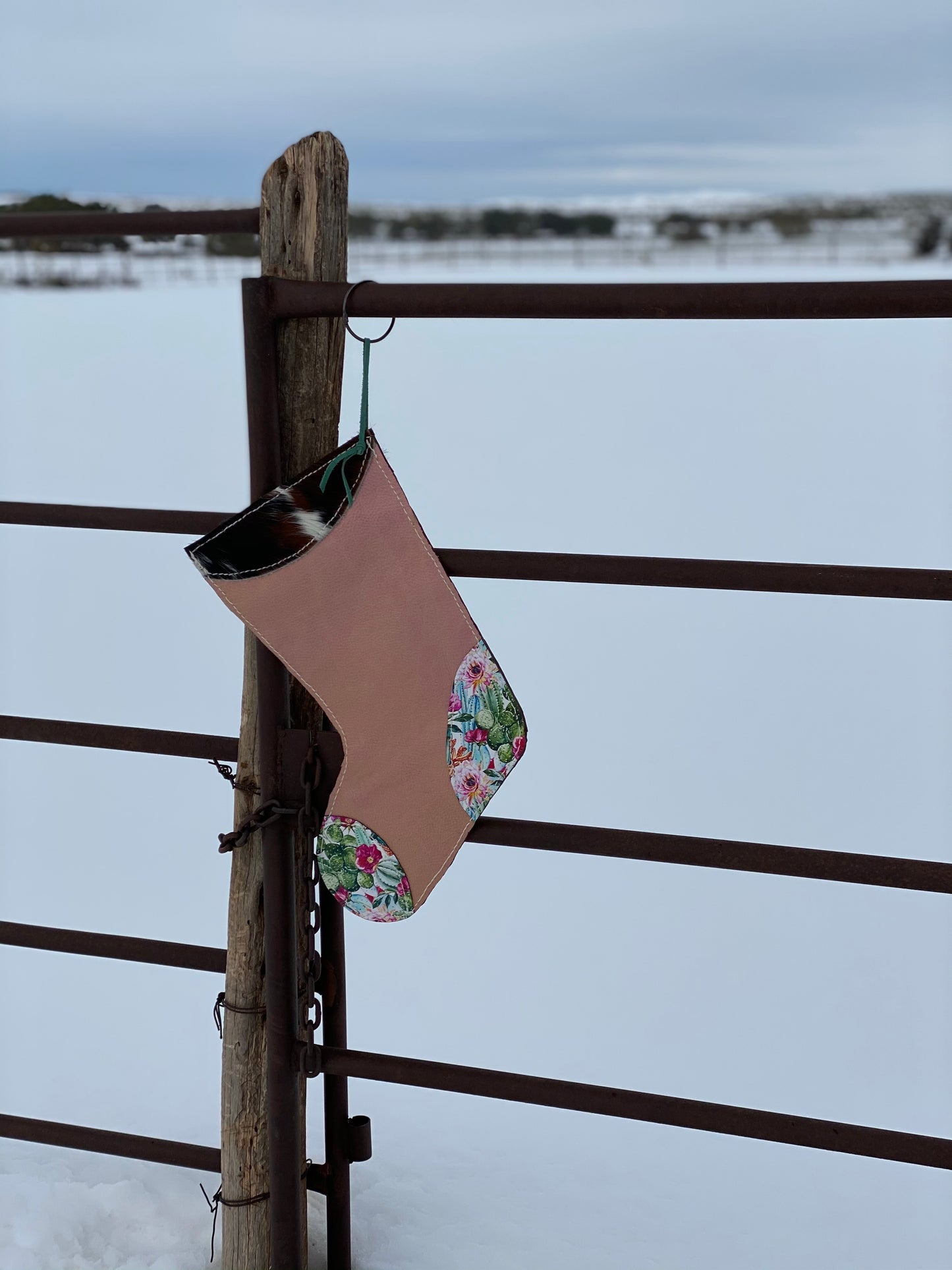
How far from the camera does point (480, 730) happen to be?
101 cm

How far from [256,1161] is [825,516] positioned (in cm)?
405

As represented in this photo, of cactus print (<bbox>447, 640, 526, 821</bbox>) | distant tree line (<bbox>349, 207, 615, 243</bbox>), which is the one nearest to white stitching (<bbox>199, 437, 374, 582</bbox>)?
cactus print (<bbox>447, 640, 526, 821</bbox>)

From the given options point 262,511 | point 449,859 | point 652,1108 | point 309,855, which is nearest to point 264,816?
point 309,855

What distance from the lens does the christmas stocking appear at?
93cm

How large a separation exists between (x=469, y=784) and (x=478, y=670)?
10 cm

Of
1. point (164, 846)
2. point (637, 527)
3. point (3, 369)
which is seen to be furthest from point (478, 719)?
point (3, 369)

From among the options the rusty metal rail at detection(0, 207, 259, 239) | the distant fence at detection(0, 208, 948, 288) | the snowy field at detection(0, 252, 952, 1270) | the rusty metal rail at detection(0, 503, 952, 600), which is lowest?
the snowy field at detection(0, 252, 952, 1270)

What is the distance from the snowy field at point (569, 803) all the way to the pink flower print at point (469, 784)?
51 cm

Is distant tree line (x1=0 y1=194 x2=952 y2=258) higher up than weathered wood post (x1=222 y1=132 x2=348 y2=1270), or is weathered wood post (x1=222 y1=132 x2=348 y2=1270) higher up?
distant tree line (x1=0 y1=194 x2=952 y2=258)

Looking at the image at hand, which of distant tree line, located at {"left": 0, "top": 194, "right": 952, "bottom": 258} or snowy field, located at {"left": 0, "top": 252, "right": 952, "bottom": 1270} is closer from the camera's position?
snowy field, located at {"left": 0, "top": 252, "right": 952, "bottom": 1270}

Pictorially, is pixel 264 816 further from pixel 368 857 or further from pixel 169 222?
pixel 169 222

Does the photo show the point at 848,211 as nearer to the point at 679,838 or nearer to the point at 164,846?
A: the point at 164,846

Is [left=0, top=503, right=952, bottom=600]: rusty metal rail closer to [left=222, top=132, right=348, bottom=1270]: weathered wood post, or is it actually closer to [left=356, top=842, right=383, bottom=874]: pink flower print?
[left=222, top=132, right=348, bottom=1270]: weathered wood post

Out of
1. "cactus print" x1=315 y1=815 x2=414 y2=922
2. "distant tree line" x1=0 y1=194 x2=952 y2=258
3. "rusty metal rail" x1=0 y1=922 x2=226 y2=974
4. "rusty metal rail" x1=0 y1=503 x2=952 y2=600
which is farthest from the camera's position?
"distant tree line" x1=0 y1=194 x2=952 y2=258
